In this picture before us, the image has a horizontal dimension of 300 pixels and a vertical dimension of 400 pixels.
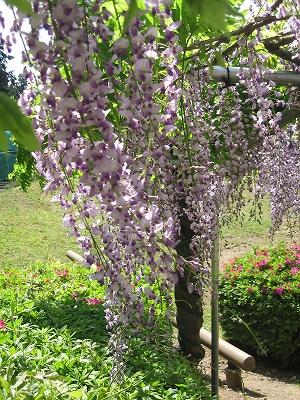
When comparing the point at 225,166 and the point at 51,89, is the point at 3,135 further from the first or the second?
the point at 225,166

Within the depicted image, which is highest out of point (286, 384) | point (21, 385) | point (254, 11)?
point (254, 11)

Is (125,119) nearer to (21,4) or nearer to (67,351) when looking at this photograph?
(21,4)

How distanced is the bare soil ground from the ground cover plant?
1175mm

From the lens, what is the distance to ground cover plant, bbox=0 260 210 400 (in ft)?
6.58

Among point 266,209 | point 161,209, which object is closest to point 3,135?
point 161,209

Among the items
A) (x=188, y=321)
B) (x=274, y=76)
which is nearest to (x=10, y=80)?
(x=188, y=321)

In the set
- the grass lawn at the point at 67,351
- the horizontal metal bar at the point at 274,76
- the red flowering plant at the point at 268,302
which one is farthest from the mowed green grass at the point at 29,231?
the horizontal metal bar at the point at 274,76

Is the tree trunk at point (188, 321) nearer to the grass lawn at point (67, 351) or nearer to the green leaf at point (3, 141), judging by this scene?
the grass lawn at point (67, 351)

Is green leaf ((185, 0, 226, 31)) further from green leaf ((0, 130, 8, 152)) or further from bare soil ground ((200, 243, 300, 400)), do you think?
bare soil ground ((200, 243, 300, 400))

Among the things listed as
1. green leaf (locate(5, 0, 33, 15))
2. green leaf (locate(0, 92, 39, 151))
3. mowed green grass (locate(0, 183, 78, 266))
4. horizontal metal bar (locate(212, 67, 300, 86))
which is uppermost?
horizontal metal bar (locate(212, 67, 300, 86))

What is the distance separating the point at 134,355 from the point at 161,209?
1.58m

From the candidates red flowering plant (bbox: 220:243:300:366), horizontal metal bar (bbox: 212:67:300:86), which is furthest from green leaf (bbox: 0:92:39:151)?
red flowering plant (bbox: 220:243:300:366)

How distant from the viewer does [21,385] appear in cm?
183

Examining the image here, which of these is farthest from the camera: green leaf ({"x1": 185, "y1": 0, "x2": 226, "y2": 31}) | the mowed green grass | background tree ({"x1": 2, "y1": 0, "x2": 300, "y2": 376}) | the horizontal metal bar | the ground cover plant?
the mowed green grass
